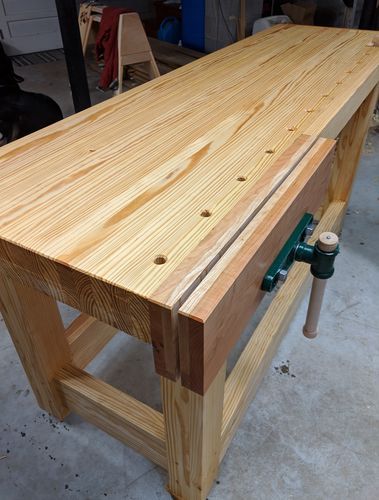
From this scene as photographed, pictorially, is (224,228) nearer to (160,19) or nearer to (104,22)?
(104,22)

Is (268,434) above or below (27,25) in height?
below

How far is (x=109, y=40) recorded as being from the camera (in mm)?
3006

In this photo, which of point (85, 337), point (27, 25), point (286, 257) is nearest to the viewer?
point (286, 257)

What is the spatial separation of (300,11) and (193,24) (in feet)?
3.61

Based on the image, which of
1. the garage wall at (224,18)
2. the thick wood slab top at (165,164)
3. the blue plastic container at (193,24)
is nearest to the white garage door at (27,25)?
→ the blue plastic container at (193,24)

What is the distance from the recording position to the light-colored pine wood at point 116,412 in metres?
0.86

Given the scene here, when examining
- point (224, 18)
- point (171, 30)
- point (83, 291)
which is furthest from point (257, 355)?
point (171, 30)

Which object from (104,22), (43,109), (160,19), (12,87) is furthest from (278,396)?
(160,19)

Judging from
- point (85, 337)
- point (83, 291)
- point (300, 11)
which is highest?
point (83, 291)

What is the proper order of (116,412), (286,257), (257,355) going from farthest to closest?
(257,355) → (116,412) → (286,257)

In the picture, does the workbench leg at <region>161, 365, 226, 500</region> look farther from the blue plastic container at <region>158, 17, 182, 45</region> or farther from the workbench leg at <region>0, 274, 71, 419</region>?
the blue plastic container at <region>158, 17, 182, 45</region>

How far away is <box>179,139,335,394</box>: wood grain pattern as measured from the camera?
42cm

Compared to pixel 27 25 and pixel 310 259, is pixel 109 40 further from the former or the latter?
pixel 310 259

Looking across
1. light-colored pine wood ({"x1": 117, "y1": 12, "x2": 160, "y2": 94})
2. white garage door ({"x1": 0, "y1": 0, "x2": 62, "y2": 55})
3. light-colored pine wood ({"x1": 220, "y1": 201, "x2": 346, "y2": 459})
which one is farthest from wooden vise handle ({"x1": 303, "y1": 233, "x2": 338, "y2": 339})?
white garage door ({"x1": 0, "y1": 0, "x2": 62, "y2": 55})
